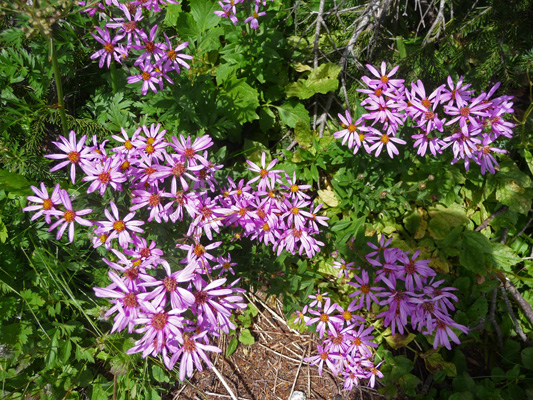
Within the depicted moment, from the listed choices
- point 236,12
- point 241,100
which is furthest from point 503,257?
point 236,12

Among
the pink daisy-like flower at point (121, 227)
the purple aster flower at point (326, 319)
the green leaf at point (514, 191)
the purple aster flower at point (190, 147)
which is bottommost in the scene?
the purple aster flower at point (326, 319)

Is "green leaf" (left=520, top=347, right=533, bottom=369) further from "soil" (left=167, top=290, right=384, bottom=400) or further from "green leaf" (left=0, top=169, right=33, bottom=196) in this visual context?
"green leaf" (left=0, top=169, right=33, bottom=196)

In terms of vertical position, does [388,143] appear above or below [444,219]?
above

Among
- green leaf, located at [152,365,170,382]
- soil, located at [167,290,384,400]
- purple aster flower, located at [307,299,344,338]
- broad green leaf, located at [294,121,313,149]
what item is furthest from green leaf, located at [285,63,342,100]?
green leaf, located at [152,365,170,382]

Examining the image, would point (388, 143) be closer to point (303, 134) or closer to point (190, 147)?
point (303, 134)

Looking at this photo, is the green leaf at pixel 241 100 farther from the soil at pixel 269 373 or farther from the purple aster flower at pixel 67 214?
the soil at pixel 269 373

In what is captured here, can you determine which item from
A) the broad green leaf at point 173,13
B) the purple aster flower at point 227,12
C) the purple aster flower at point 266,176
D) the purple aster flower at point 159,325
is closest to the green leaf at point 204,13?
the broad green leaf at point 173,13
